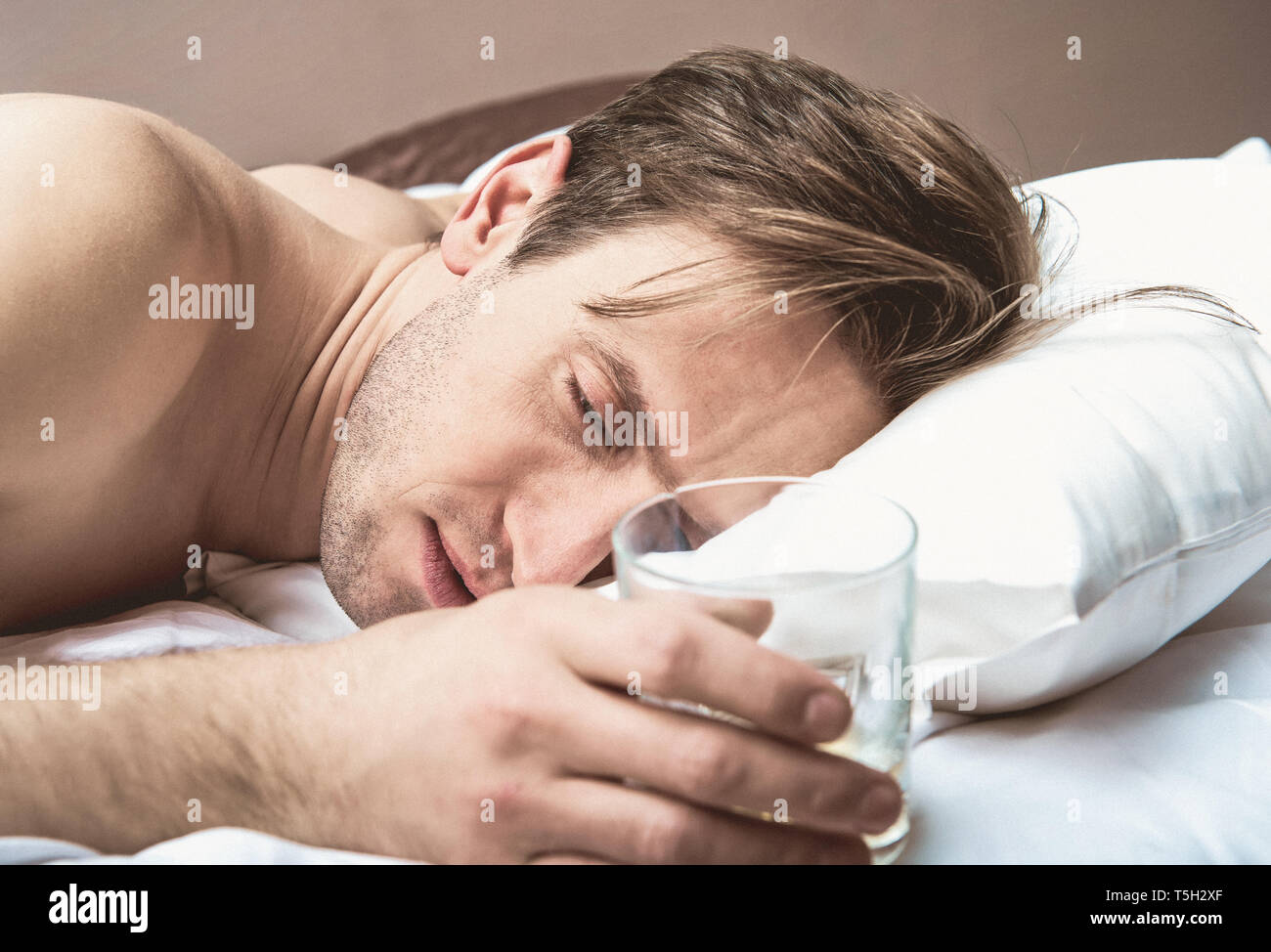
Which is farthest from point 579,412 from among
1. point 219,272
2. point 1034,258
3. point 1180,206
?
point 1180,206

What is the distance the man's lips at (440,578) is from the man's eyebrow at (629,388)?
8.1 inches

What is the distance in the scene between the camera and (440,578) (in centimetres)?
89

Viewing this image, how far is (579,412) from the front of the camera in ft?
2.77

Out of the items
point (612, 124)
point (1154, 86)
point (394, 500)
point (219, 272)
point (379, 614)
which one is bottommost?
point (379, 614)

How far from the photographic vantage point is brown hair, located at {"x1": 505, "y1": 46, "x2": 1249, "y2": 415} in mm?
885

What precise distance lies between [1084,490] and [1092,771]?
17 cm

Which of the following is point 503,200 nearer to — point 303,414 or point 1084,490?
point 303,414

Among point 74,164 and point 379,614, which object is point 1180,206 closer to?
point 379,614

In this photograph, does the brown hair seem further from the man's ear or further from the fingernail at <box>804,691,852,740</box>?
the fingernail at <box>804,691,852,740</box>

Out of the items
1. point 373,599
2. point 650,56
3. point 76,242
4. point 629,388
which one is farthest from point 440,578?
point 650,56

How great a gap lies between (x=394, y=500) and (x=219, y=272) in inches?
10.7

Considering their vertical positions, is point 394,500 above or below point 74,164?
below

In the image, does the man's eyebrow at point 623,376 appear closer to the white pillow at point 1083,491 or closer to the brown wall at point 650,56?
the white pillow at point 1083,491
